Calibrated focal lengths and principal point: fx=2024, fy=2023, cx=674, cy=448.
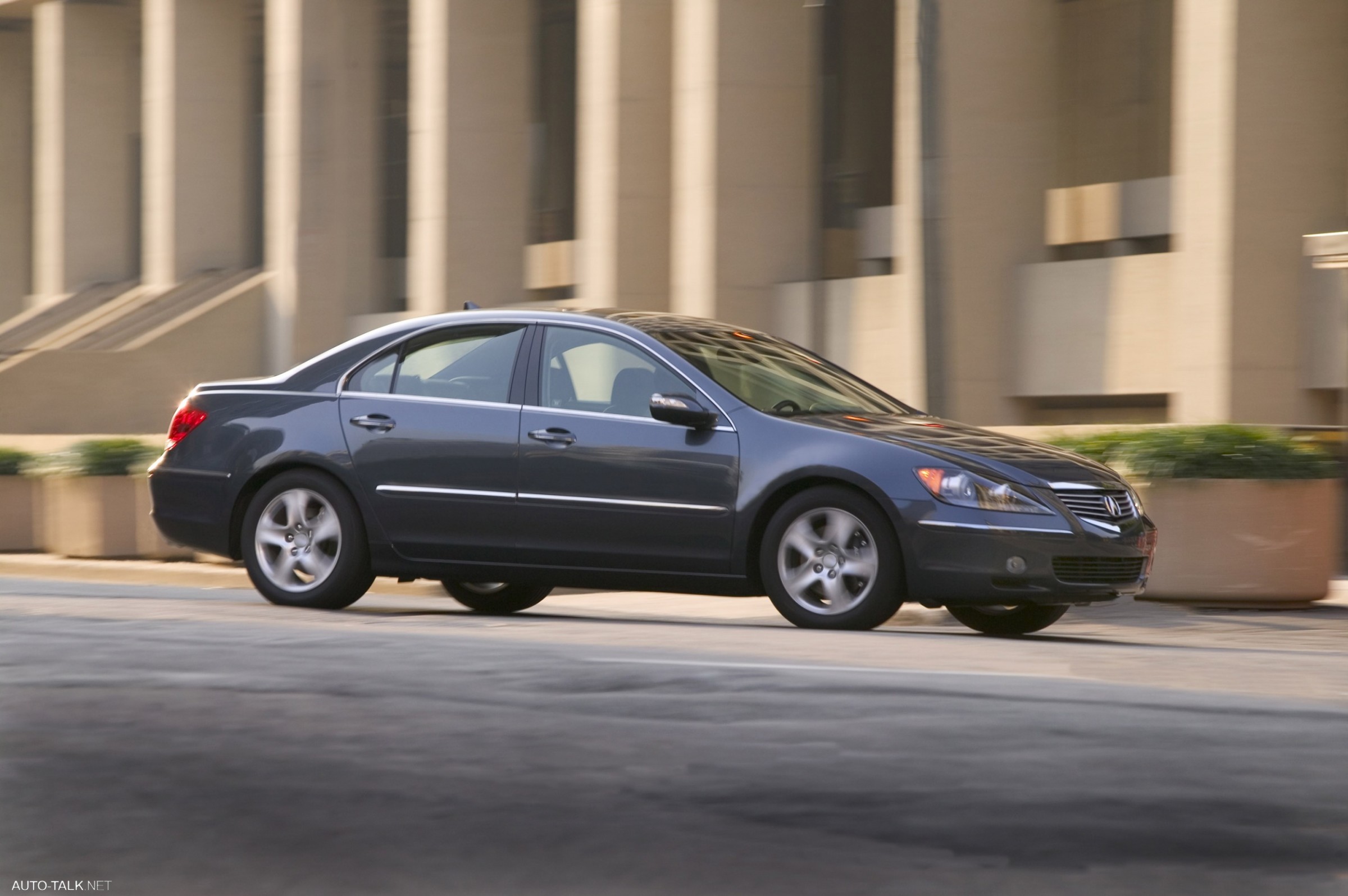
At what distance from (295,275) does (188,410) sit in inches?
934

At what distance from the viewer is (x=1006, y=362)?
77.4 ft

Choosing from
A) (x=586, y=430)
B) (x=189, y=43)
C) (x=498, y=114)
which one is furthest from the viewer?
(x=189, y=43)

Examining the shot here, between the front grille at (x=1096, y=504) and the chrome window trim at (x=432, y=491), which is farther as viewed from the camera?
the chrome window trim at (x=432, y=491)

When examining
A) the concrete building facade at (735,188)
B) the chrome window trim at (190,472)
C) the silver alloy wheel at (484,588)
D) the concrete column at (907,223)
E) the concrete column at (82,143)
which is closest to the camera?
the chrome window trim at (190,472)

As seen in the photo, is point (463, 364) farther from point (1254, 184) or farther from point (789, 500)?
point (1254, 184)

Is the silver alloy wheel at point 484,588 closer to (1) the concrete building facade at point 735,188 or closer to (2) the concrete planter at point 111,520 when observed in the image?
(1) the concrete building facade at point 735,188

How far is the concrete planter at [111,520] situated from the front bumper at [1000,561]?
9.53 m

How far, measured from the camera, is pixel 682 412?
9305 mm

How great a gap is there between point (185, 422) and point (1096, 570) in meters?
4.86

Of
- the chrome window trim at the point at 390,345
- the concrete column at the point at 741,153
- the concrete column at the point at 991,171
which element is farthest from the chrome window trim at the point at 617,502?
the concrete column at the point at 741,153

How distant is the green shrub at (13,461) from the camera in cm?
1877

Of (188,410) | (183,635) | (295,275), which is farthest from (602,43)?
(183,635)

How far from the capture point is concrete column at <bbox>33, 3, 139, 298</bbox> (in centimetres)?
4172

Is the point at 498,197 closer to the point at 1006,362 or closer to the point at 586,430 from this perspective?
the point at 1006,362
